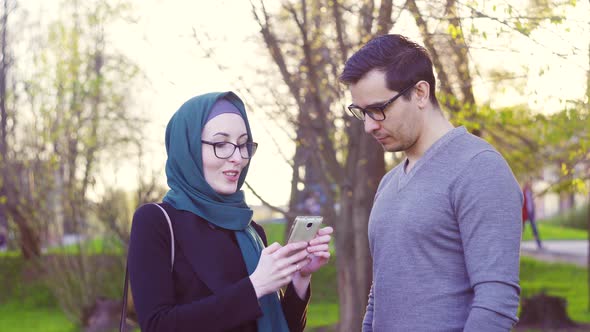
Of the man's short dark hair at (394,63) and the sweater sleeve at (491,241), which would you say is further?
the man's short dark hair at (394,63)

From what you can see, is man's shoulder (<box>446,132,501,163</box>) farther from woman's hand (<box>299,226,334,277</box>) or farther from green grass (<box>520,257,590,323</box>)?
green grass (<box>520,257,590,323</box>)

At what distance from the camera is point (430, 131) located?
286cm

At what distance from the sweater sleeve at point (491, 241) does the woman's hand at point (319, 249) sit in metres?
0.55

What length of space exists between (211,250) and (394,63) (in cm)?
91

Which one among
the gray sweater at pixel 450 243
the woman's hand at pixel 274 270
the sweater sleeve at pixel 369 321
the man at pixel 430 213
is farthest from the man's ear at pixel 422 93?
the sweater sleeve at pixel 369 321

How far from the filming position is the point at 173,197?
3020 mm

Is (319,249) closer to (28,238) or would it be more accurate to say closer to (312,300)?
(312,300)

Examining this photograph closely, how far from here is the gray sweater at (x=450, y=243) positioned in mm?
2502

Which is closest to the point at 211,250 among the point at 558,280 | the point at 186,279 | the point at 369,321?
the point at 186,279

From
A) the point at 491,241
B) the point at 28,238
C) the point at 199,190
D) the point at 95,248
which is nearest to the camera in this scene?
the point at 491,241

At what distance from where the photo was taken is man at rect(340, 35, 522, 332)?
2514 millimetres

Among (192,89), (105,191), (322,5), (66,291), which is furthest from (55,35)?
(322,5)

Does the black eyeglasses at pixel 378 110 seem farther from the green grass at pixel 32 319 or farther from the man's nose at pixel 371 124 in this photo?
the green grass at pixel 32 319

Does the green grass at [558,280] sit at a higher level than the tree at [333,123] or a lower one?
lower
